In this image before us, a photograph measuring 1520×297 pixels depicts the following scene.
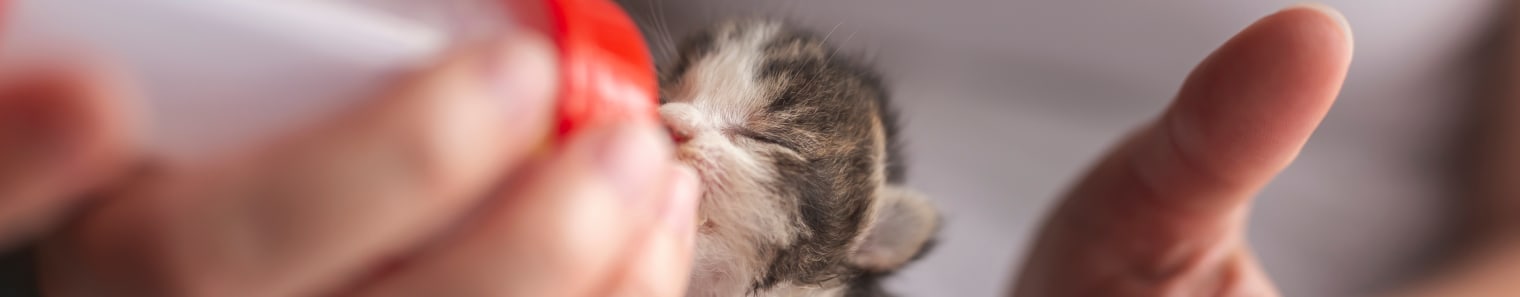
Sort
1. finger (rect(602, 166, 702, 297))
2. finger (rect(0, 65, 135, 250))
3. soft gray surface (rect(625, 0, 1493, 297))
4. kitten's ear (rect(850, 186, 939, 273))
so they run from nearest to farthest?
1. finger (rect(0, 65, 135, 250))
2. finger (rect(602, 166, 702, 297))
3. kitten's ear (rect(850, 186, 939, 273))
4. soft gray surface (rect(625, 0, 1493, 297))

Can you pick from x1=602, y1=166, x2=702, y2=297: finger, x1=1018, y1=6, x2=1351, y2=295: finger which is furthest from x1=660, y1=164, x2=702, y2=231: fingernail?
x1=1018, y1=6, x2=1351, y2=295: finger

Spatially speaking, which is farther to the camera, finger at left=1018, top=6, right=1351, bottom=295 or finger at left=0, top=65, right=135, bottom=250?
finger at left=1018, top=6, right=1351, bottom=295

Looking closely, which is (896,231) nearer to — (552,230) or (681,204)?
(681,204)

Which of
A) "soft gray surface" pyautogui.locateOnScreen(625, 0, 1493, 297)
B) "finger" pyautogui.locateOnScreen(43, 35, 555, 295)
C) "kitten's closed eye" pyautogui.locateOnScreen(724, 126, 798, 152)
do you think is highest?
"soft gray surface" pyautogui.locateOnScreen(625, 0, 1493, 297)

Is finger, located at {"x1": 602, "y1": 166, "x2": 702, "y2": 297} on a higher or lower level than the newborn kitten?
lower

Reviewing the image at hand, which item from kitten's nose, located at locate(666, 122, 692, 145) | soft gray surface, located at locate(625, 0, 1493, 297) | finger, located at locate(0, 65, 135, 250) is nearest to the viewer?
finger, located at locate(0, 65, 135, 250)

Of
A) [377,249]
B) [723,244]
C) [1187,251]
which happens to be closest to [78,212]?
[377,249]

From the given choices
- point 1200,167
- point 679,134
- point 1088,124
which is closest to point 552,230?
point 679,134

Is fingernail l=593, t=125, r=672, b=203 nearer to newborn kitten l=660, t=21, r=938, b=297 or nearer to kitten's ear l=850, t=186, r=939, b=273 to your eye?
newborn kitten l=660, t=21, r=938, b=297
